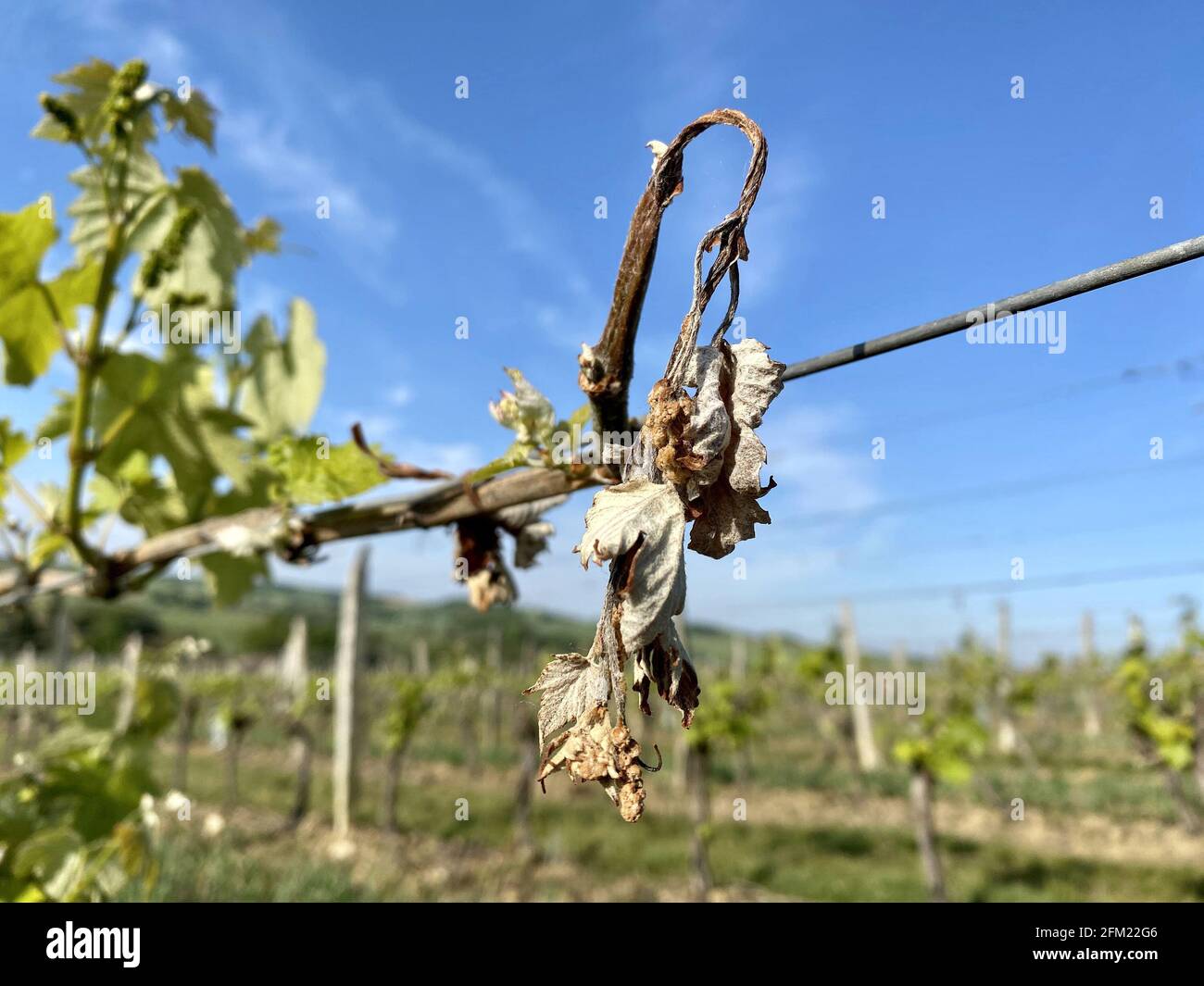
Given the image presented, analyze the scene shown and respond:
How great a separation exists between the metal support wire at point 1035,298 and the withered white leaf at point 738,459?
0.07 ft

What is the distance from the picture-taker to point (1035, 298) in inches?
19.3

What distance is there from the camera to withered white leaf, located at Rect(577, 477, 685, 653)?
47cm

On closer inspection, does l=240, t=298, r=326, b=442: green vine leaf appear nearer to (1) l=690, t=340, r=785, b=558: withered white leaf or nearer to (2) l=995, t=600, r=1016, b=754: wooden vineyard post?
(1) l=690, t=340, r=785, b=558: withered white leaf

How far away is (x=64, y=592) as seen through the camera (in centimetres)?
137

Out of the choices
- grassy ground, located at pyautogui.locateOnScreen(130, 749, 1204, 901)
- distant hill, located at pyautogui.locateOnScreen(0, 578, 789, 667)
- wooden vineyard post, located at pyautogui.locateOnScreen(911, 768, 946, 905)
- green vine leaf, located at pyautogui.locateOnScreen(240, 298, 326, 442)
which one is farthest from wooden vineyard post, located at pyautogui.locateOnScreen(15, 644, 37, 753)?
green vine leaf, located at pyautogui.locateOnScreen(240, 298, 326, 442)

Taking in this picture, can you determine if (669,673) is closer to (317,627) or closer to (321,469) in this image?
(321,469)

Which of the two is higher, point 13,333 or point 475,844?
point 13,333

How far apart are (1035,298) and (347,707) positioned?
34.9ft

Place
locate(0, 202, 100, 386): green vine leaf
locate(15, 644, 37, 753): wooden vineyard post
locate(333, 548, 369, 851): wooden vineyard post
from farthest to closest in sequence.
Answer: locate(15, 644, 37, 753): wooden vineyard post → locate(333, 548, 369, 851): wooden vineyard post → locate(0, 202, 100, 386): green vine leaf

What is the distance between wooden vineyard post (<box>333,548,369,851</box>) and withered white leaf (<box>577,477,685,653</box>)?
394 inches

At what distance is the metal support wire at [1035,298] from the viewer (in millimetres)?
456
